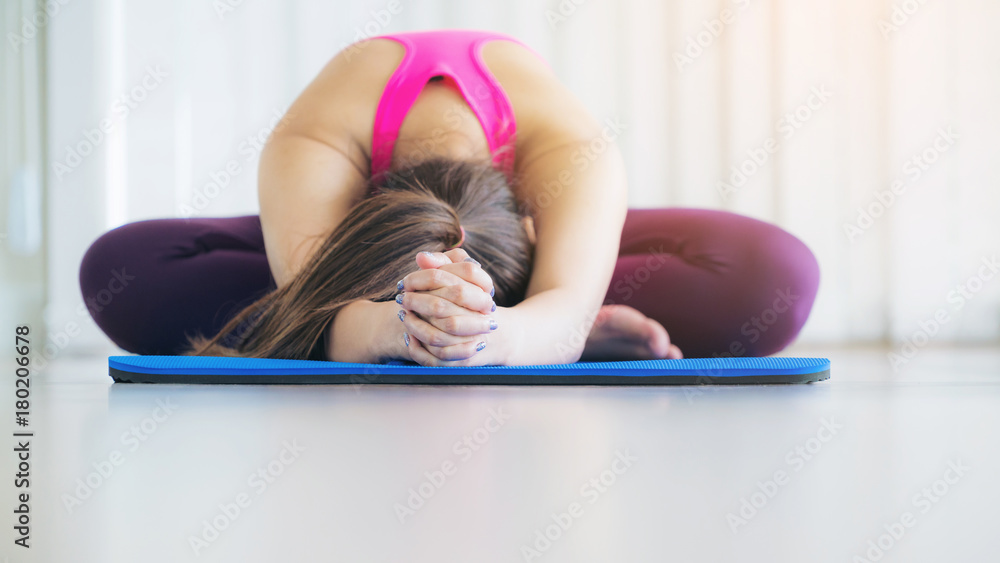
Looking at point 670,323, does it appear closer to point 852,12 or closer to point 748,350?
point 748,350

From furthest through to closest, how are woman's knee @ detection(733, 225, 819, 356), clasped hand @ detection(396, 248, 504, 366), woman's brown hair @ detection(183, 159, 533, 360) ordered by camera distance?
woman's knee @ detection(733, 225, 819, 356) < woman's brown hair @ detection(183, 159, 533, 360) < clasped hand @ detection(396, 248, 504, 366)

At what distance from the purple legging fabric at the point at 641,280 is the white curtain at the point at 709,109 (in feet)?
5.43

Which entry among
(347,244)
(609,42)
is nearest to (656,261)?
(347,244)

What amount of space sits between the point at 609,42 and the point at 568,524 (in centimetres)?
311
